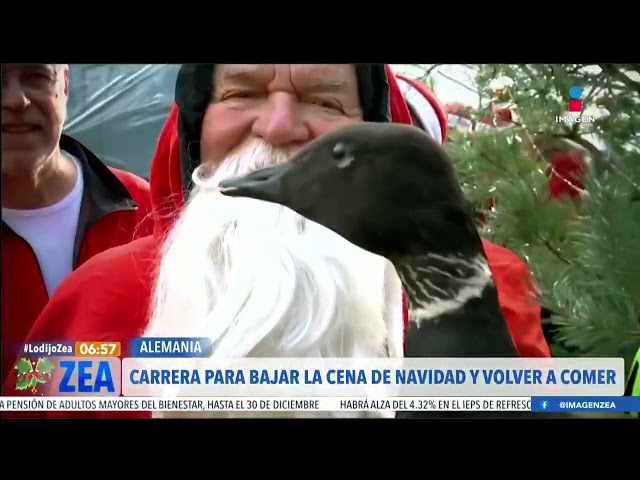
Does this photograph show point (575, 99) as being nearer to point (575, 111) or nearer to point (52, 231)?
point (575, 111)

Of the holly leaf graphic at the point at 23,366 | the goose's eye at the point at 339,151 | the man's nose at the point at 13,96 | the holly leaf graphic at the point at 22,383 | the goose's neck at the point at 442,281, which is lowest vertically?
the holly leaf graphic at the point at 22,383

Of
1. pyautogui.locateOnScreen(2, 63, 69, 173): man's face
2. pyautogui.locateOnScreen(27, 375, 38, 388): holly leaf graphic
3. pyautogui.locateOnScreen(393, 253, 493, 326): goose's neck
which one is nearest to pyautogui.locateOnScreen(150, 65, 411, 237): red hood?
pyautogui.locateOnScreen(2, 63, 69, 173): man's face

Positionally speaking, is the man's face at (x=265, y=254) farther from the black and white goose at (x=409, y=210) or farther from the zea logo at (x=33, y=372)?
the zea logo at (x=33, y=372)

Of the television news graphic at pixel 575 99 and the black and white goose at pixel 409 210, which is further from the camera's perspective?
the television news graphic at pixel 575 99

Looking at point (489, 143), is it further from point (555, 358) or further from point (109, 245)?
point (109, 245)

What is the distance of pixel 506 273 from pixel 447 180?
306mm

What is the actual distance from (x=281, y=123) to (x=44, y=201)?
68cm

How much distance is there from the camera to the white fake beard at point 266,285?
73.7 inches

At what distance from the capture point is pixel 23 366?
1948 millimetres

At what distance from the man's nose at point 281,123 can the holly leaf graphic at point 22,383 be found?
0.91 meters

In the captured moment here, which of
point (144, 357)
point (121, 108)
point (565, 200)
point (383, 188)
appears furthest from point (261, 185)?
point (565, 200)

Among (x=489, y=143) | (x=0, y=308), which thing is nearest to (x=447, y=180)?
(x=489, y=143)

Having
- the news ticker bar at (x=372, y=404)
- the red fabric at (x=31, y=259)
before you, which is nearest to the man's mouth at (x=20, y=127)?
the red fabric at (x=31, y=259)

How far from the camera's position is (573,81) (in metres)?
1.92
